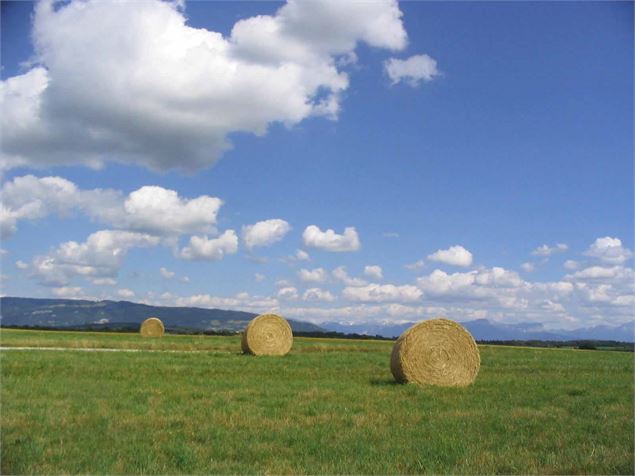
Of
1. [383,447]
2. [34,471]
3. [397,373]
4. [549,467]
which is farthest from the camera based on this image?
[397,373]

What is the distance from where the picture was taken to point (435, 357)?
18.7m

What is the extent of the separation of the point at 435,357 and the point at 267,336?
551 inches

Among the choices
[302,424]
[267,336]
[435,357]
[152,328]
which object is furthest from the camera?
[152,328]

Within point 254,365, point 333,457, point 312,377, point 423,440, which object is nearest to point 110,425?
point 333,457

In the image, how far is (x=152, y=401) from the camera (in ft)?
43.6

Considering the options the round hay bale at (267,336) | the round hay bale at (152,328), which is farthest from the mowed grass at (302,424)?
the round hay bale at (152,328)

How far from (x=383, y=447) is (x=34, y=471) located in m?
4.49

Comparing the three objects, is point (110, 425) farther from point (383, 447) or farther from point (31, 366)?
point (31, 366)

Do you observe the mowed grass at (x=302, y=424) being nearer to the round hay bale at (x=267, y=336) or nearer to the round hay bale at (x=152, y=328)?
the round hay bale at (x=267, y=336)

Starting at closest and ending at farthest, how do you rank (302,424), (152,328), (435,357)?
(302,424) → (435,357) → (152,328)

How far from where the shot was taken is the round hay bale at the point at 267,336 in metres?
31.0

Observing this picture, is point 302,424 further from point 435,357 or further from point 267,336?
point 267,336

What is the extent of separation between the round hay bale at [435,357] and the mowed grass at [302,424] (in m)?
0.61

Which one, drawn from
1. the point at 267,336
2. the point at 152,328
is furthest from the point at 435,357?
the point at 152,328
